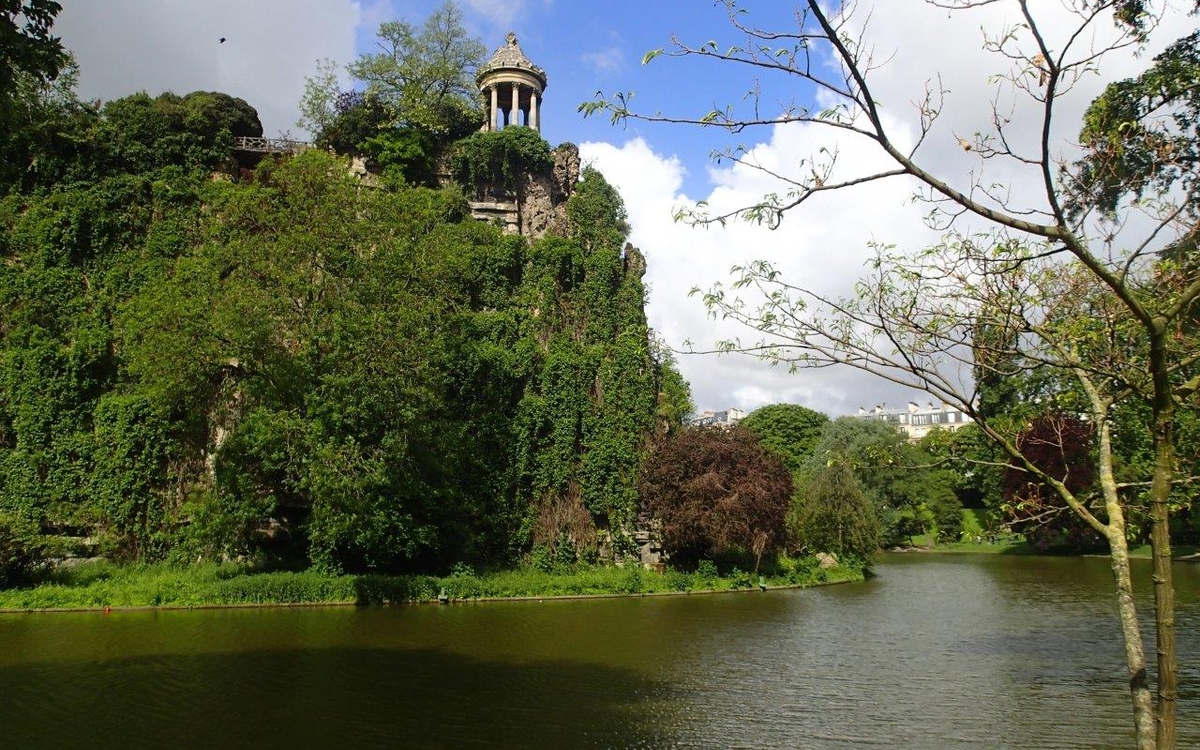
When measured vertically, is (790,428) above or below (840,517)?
above

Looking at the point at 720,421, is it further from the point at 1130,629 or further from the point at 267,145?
the point at 1130,629

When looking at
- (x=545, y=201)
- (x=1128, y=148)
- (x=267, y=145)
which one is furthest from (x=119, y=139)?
(x=1128, y=148)

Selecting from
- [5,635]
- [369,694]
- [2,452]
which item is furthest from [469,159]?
[369,694]

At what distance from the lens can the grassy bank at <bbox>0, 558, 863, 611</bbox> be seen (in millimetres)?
23406

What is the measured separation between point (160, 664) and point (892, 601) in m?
23.5

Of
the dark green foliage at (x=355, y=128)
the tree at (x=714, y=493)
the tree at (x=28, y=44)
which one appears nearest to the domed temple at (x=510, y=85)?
the dark green foliage at (x=355, y=128)

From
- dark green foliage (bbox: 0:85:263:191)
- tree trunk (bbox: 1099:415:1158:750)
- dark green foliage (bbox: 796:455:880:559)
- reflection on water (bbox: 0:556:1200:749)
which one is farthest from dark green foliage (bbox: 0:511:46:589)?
dark green foliage (bbox: 796:455:880:559)

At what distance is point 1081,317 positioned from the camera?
7238 mm

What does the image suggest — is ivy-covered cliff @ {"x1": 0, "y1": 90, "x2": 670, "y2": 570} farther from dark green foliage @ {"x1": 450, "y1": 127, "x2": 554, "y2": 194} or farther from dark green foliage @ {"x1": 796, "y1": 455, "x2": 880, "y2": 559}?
dark green foliage @ {"x1": 796, "y1": 455, "x2": 880, "y2": 559}

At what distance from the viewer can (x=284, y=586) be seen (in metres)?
24.8

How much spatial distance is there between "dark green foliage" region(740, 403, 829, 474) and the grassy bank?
39940mm

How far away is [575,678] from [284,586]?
542 inches

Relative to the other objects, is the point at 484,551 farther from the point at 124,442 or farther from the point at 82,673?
the point at 82,673

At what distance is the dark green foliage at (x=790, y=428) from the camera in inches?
2697
